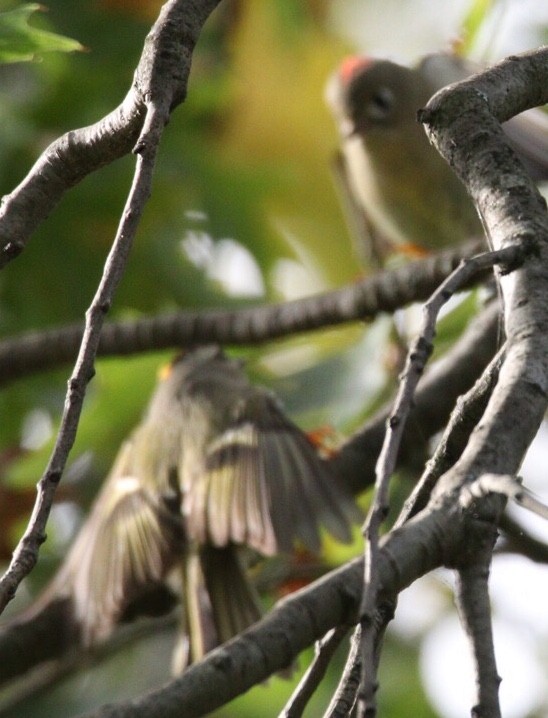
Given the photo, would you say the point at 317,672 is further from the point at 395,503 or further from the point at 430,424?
the point at 395,503

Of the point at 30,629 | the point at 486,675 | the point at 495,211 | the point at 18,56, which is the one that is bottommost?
the point at 486,675

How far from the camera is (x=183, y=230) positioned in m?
5.34

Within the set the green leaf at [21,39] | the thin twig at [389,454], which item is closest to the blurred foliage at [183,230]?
the green leaf at [21,39]

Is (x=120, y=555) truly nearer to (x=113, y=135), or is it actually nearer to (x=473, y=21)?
(x=473, y=21)

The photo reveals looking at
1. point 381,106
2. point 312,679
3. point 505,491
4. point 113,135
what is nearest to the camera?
point 505,491

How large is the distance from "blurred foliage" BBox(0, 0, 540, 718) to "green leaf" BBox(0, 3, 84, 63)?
2454 mm

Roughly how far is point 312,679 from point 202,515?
2490 mm

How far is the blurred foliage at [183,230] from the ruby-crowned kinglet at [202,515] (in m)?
0.29

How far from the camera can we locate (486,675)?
1.27 meters

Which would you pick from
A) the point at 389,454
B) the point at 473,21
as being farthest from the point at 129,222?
the point at 473,21

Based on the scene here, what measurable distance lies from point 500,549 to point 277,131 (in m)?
2.56

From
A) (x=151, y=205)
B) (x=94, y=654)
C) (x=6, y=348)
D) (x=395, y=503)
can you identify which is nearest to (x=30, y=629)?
(x=94, y=654)

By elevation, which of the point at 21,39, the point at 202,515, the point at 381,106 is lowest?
the point at 202,515

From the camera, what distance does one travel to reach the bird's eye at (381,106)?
5512 mm
